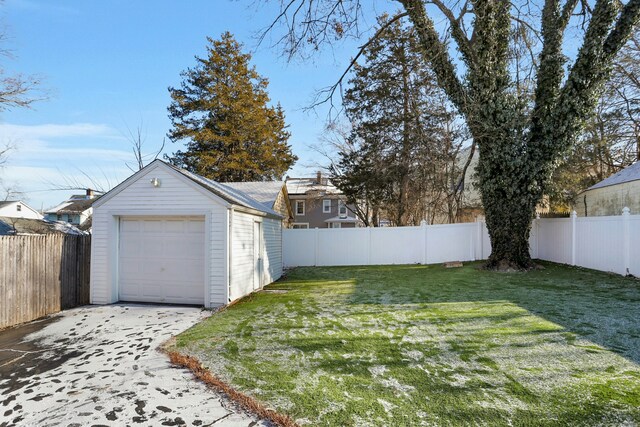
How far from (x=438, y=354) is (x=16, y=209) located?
3921 centimetres

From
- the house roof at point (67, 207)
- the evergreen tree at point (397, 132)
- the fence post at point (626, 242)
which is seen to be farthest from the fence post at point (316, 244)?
the house roof at point (67, 207)

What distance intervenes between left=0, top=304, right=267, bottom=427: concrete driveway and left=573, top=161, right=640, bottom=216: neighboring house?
15920 mm

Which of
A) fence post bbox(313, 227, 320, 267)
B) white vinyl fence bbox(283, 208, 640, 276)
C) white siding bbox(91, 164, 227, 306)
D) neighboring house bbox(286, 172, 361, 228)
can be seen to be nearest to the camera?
white siding bbox(91, 164, 227, 306)

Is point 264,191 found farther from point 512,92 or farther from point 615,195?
point 615,195

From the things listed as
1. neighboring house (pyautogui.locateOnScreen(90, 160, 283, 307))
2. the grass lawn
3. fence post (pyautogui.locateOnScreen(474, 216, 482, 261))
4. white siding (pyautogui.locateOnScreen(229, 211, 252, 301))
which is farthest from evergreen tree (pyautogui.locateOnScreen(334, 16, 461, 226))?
neighboring house (pyautogui.locateOnScreen(90, 160, 283, 307))

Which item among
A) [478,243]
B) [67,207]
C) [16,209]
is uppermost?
[67,207]

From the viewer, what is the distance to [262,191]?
1770 centimetres

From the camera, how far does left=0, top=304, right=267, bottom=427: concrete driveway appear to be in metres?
3.15

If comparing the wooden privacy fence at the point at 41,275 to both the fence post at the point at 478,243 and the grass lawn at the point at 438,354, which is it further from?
the fence post at the point at 478,243

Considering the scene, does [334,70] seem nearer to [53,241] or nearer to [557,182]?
[53,241]

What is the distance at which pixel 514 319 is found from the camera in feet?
18.3

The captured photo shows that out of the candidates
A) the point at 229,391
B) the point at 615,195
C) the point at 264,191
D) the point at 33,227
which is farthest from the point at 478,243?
the point at 33,227

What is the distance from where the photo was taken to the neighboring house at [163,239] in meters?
7.57

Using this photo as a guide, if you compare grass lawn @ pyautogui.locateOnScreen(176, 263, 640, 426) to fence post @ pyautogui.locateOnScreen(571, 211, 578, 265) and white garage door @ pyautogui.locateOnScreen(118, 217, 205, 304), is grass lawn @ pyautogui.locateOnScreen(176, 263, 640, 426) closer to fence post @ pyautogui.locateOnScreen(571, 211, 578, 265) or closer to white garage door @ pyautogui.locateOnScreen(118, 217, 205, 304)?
white garage door @ pyautogui.locateOnScreen(118, 217, 205, 304)
